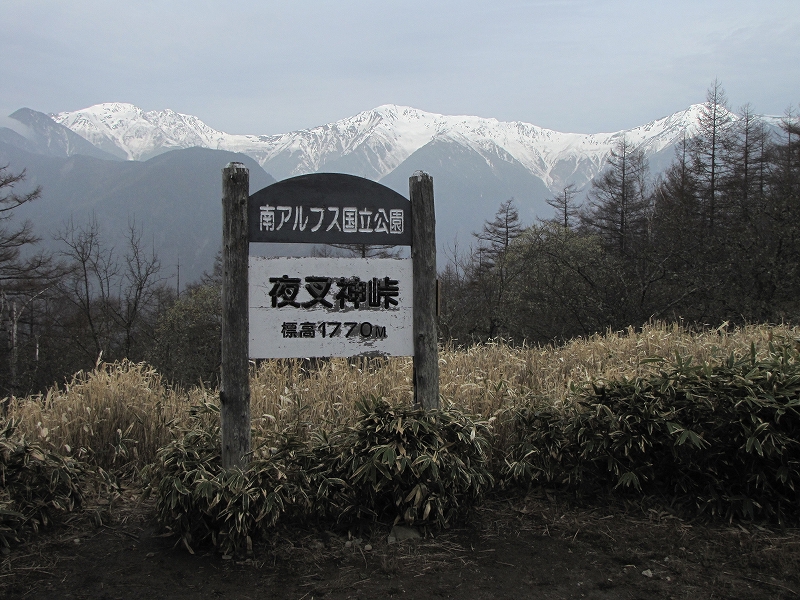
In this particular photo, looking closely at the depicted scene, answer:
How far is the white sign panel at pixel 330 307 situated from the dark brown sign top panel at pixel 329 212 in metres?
0.14

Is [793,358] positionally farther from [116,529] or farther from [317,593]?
[116,529]

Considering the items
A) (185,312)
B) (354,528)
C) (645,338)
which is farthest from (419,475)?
(185,312)

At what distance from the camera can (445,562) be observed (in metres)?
3.30

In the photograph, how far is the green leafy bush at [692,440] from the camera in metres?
3.63

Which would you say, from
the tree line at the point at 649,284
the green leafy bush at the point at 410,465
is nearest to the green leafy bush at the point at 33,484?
the green leafy bush at the point at 410,465

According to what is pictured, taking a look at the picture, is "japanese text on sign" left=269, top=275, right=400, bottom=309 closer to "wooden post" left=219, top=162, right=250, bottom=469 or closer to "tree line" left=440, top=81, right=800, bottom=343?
"wooden post" left=219, top=162, right=250, bottom=469

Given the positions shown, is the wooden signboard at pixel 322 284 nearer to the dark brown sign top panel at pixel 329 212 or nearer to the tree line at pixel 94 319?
the dark brown sign top panel at pixel 329 212

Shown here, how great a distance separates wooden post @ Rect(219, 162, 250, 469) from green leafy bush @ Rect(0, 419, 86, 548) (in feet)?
3.29

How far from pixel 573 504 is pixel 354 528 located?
4.59 ft

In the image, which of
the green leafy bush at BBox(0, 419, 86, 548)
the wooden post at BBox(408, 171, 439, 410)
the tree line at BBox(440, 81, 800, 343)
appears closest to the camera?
the green leafy bush at BBox(0, 419, 86, 548)

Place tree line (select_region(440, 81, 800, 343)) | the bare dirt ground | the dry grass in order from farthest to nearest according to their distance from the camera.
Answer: tree line (select_region(440, 81, 800, 343)) < the dry grass < the bare dirt ground

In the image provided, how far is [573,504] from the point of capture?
398 cm

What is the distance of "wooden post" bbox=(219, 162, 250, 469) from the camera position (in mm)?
3609

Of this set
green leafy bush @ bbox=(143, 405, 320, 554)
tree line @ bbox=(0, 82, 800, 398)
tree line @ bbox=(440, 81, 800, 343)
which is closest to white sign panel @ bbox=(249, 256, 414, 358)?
green leafy bush @ bbox=(143, 405, 320, 554)
